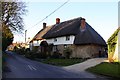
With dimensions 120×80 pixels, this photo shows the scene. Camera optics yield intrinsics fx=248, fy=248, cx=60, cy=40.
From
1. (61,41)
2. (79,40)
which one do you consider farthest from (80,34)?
(61,41)

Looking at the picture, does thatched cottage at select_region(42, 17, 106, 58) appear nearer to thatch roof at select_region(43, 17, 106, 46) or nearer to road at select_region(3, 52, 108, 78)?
thatch roof at select_region(43, 17, 106, 46)

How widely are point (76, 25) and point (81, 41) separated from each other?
510cm

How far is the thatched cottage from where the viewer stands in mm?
43969

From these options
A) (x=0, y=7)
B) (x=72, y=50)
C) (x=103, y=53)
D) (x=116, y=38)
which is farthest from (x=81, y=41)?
(x=0, y=7)

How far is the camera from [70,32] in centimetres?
4706

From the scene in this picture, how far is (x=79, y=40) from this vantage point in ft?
147

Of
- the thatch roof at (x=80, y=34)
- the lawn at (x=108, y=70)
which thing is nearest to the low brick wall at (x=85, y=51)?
the thatch roof at (x=80, y=34)

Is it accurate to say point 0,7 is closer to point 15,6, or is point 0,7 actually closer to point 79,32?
point 15,6

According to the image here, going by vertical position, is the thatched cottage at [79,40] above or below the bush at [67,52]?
above

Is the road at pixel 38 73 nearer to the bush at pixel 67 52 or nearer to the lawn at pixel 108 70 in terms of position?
the lawn at pixel 108 70

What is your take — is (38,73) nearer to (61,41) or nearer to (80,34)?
(80,34)

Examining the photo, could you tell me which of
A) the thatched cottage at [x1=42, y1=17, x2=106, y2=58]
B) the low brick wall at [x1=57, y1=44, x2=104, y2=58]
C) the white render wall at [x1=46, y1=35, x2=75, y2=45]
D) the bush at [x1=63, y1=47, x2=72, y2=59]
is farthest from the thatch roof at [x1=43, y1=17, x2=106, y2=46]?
the bush at [x1=63, y1=47, x2=72, y2=59]

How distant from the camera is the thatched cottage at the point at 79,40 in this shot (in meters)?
44.0

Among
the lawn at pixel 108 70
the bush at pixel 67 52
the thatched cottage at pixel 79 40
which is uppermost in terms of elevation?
the thatched cottage at pixel 79 40
